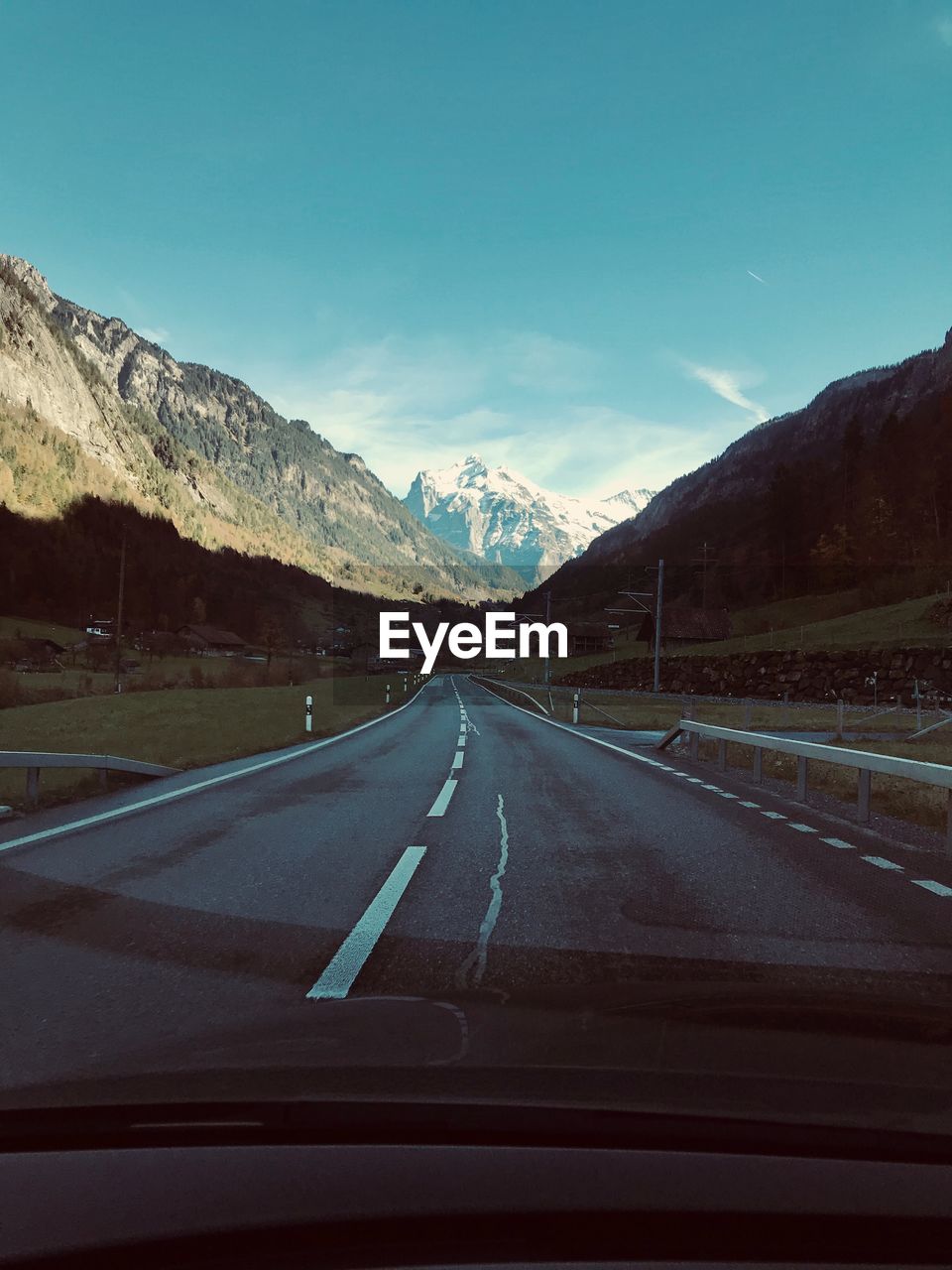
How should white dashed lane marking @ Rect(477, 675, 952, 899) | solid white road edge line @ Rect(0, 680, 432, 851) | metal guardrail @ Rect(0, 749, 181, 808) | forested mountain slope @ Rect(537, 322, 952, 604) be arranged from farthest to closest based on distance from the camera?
forested mountain slope @ Rect(537, 322, 952, 604) < metal guardrail @ Rect(0, 749, 181, 808) < solid white road edge line @ Rect(0, 680, 432, 851) < white dashed lane marking @ Rect(477, 675, 952, 899)

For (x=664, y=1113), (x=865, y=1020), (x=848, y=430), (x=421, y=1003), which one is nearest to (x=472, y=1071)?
(x=664, y=1113)

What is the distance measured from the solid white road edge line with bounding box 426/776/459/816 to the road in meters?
0.10

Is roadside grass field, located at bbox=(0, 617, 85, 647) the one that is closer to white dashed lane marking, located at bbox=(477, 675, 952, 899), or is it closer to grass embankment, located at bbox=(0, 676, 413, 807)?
grass embankment, located at bbox=(0, 676, 413, 807)

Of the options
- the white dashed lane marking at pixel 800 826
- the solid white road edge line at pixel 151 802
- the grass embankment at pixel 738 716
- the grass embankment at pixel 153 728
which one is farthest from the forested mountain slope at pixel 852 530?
the solid white road edge line at pixel 151 802

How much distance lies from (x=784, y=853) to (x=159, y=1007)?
5733 mm

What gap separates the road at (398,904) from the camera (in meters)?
3.85

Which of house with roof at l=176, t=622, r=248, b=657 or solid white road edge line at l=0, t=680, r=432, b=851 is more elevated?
house with roof at l=176, t=622, r=248, b=657

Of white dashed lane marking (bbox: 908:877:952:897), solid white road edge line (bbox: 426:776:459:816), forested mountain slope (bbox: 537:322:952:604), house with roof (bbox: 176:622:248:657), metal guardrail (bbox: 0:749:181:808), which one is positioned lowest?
solid white road edge line (bbox: 426:776:459:816)

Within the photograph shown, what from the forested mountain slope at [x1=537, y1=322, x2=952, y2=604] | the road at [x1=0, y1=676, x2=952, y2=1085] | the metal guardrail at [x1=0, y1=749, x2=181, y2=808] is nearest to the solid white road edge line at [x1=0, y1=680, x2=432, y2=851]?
the road at [x1=0, y1=676, x2=952, y2=1085]

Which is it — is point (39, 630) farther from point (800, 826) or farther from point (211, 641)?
point (800, 826)

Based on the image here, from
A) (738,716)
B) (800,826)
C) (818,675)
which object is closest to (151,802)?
(800,826)

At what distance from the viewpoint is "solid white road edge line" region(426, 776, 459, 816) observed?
32.8ft

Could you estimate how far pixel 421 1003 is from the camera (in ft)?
10.1

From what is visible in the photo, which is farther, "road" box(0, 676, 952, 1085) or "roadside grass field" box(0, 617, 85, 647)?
"roadside grass field" box(0, 617, 85, 647)
